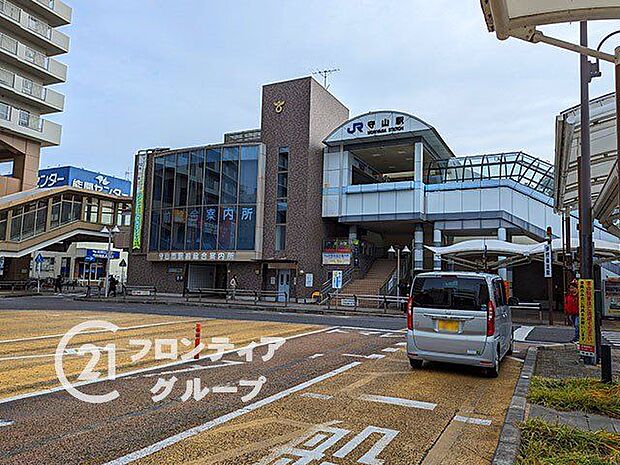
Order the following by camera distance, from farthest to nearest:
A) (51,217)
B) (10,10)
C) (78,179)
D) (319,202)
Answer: (78,179) → (51,217) → (10,10) → (319,202)

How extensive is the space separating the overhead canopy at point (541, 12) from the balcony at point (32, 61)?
3924 centimetres

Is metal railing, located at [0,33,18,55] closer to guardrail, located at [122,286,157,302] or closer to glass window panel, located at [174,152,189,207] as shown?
glass window panel, located at [174,152,189,207]

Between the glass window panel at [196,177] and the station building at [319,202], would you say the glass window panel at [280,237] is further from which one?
the glass window panel at [196,177]

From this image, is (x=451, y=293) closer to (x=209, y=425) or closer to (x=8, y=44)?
(x=209, y=425)

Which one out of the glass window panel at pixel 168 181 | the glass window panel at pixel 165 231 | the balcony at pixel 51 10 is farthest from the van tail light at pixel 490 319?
the balcony at pixel 51 10

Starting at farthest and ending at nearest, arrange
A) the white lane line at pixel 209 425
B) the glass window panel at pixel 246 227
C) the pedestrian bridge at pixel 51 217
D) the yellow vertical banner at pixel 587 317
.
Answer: the pedestrian bridge at pixel 51 217 → the glass window panel at pixel 246 227 → the yellow vertical banner at pixel 587 317 → the white lane line at pixel 209 425

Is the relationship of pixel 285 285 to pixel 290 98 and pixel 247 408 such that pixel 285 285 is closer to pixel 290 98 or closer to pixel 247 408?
pixel 290 98

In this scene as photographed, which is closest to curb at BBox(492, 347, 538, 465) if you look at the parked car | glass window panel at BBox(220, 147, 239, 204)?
the parked car

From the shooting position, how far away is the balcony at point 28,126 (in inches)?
1399

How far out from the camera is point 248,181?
116 feet

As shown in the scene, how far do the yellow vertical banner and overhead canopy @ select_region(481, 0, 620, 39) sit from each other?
20.0 feet

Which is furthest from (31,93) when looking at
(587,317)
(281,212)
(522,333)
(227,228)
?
(587,317)

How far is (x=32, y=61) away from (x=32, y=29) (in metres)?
2.38

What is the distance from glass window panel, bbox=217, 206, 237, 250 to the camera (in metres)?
34.9
